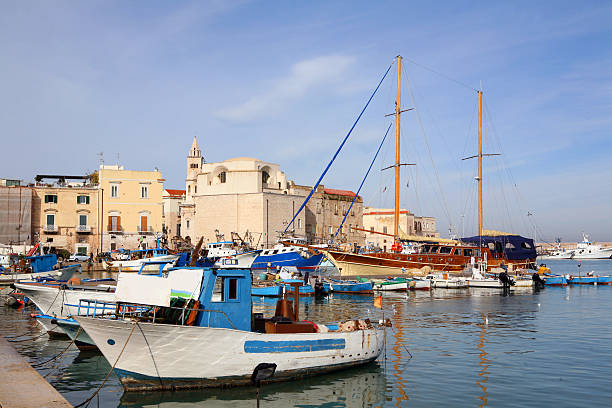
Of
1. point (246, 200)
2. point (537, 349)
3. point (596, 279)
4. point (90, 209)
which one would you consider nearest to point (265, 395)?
point (537, 349)

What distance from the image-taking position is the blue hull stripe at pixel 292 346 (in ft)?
42.0

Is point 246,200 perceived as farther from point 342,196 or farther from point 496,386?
point 496,386

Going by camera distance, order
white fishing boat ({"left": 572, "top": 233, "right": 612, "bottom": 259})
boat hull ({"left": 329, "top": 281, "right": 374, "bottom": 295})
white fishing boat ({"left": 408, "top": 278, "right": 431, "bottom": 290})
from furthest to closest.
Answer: white fishing boat ({"left": 572, "top": 233, "right": 612, "bottom": 259}) → white fishing boat ({"left": 408, "top": 278, "right": 431, "bottom": 290}) → boat hull ({"left": 329, "top": 281, "right": 374, "bottom": 295})

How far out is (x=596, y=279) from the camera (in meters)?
48.7

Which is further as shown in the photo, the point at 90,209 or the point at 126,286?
the point at 90,209

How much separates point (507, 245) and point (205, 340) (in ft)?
171

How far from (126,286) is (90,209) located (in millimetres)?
51274

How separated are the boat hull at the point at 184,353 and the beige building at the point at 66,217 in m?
50.5

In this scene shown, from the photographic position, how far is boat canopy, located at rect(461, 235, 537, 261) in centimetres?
5741

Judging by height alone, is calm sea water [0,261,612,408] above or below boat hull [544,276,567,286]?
above

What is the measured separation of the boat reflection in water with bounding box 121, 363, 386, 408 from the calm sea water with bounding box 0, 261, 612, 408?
0.02 meters

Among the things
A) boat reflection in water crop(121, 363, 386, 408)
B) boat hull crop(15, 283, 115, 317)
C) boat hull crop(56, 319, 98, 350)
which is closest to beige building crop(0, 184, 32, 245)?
boat hull crop(15, 283, 115, 317)

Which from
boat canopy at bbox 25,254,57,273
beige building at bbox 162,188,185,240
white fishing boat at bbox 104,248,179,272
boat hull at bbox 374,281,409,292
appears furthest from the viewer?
beige building at bbox 162,188,185,240

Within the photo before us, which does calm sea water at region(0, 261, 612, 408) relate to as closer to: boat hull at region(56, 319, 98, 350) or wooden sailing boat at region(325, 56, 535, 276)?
boat hull at region(56, 319, 98, 350)
